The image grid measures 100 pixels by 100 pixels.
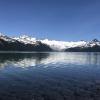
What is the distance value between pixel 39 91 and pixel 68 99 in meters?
6.94

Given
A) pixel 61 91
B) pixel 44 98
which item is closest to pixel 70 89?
pixel 61 91

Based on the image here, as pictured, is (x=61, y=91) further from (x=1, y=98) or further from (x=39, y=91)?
(x=1, y=98)

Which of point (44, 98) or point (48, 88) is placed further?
point (48, 88)

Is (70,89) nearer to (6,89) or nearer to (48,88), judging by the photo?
(48,88)

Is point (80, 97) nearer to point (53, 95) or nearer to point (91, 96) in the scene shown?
point (91, 96)

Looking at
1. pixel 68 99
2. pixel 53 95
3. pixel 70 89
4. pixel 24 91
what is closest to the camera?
pixel 68 99

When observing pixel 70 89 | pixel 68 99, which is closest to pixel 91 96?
pixel 68 99

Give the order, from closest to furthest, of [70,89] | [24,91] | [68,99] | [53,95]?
[68,99] < [53,95] < [24,91] < [70,89]

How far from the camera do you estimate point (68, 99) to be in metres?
32.1

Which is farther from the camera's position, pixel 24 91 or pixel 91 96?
pixel 24 91

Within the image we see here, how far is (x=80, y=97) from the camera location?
108 feet

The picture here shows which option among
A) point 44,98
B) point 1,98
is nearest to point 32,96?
point 44,98

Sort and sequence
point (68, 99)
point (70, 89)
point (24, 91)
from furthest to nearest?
point (70, 89) < point (24, 91) < point (68, 99)

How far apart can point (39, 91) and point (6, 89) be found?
5.81m
